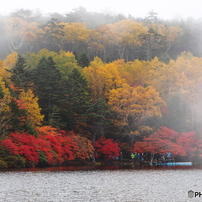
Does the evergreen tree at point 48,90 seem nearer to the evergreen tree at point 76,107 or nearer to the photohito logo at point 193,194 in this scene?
the evergreen tree at point 76,107

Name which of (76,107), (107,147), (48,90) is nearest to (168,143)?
(107,147)

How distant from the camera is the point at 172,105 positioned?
236ft

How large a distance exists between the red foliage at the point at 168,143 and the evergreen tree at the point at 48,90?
14.2m

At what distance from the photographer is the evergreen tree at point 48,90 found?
6374cm

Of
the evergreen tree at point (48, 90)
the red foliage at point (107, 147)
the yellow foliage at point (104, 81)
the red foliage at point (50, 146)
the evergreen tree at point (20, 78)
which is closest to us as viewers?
the red foliage at point (50, 146)

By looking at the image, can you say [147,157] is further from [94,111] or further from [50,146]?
[50,146]

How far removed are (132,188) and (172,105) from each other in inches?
1649

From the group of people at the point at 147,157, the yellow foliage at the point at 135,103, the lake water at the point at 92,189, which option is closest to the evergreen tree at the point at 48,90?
the yellow foliage at the point at 135,103

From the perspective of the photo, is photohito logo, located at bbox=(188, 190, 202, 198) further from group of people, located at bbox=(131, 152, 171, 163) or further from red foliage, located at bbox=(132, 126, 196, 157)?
group of people, located at bbox=(131, 152, 171, 163)

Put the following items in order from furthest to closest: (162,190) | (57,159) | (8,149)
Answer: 1. (57,159)
2. (8,149)
3. (162,190)

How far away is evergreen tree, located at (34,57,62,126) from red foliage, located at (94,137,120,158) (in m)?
7.94

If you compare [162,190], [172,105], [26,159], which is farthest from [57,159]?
[162,190]

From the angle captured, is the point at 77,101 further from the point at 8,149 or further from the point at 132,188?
the point at 132,188

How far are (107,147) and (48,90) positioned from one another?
12706mm
